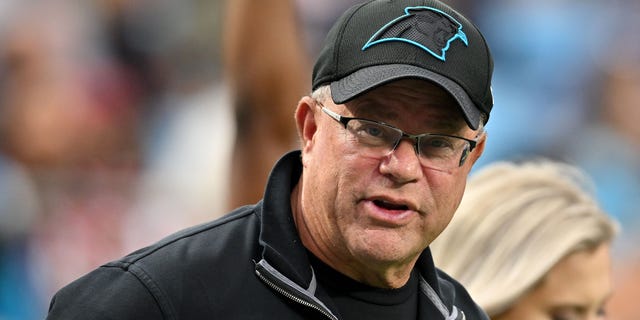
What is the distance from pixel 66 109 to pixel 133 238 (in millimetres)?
791

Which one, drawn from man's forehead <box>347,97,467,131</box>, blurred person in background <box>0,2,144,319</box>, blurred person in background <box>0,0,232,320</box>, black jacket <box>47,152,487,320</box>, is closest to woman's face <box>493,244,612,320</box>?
black jacket <box>47,152,487,320</box>

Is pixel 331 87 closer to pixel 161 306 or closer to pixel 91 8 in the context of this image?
pixel 161 306

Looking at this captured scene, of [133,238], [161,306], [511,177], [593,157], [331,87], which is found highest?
[331,87]

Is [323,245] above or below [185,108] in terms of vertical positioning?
above

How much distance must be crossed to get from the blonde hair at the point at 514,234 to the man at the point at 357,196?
1.50 metres

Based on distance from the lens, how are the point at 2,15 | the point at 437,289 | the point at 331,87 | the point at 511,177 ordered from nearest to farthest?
1. the point at 331,87
2. the point at 437,289
3. the point at 511,177
4. the point at 2,15

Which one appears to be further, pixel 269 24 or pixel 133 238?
pixel 133 238

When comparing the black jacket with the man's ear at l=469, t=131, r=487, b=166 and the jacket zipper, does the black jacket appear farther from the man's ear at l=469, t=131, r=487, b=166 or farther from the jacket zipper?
the man's ear at l=469, t=131, r=487, b=166

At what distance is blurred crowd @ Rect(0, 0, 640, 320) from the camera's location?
19.1ft

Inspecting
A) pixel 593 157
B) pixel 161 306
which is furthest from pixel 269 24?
pixel 593 157

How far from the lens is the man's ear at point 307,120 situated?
2281 mm

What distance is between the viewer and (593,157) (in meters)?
6.54

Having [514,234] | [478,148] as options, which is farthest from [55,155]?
[478,148]

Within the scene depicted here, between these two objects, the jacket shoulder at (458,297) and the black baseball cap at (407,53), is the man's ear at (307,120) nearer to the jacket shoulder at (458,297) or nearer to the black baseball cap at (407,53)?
the black baseball cap at (407,53)
